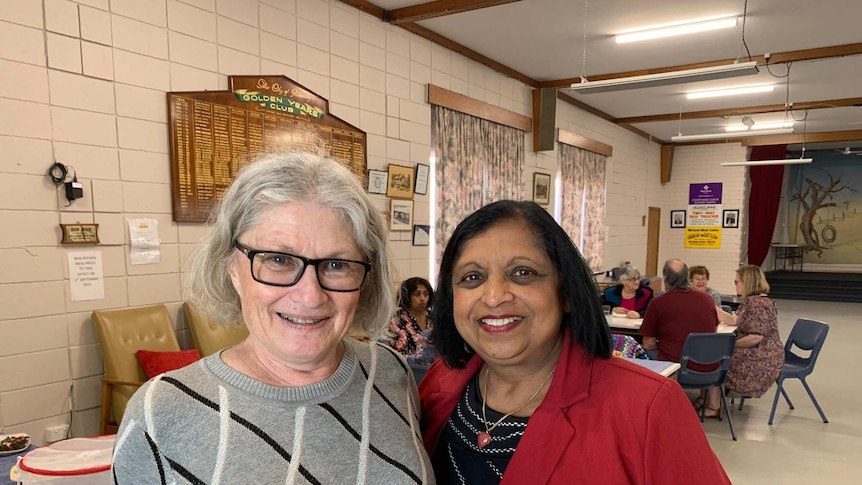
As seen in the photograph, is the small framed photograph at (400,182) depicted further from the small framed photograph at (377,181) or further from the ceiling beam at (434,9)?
the ceiling beam at (434,9)

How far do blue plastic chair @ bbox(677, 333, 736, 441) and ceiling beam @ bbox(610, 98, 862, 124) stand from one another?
232 inches

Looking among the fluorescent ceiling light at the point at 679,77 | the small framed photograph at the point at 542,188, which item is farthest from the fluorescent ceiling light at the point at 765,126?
the fluorescent ceiling light at the point at 679,77

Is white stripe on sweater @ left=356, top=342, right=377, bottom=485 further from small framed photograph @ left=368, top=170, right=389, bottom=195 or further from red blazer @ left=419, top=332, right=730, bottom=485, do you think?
small framed photograph @ left=368, top=170, right=389, bottom=195

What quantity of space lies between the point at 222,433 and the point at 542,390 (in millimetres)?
716

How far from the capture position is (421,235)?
530 centimetres

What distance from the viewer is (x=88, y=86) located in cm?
288

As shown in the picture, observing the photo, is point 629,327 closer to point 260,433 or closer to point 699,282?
point 699,282

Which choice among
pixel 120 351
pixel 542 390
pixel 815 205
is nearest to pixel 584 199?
pixel 120 351

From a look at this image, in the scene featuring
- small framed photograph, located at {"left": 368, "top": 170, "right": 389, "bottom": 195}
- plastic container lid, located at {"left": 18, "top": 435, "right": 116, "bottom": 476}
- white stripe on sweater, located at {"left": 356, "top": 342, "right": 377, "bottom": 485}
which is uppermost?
small framed photograph, located at {"left": 368, "top": 170, "right": 389, "bottom": 195}

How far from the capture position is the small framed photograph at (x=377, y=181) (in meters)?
4.66

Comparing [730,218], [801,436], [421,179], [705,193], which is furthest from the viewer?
[705,193]

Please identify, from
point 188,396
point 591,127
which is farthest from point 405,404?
point 591,127

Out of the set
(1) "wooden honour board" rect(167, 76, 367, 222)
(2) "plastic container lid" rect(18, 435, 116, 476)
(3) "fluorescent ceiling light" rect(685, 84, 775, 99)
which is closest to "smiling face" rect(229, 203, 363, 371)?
(2) "plastic container lid" rect(18, 435, 116, 476)

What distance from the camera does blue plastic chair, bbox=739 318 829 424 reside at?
14.8 feet
